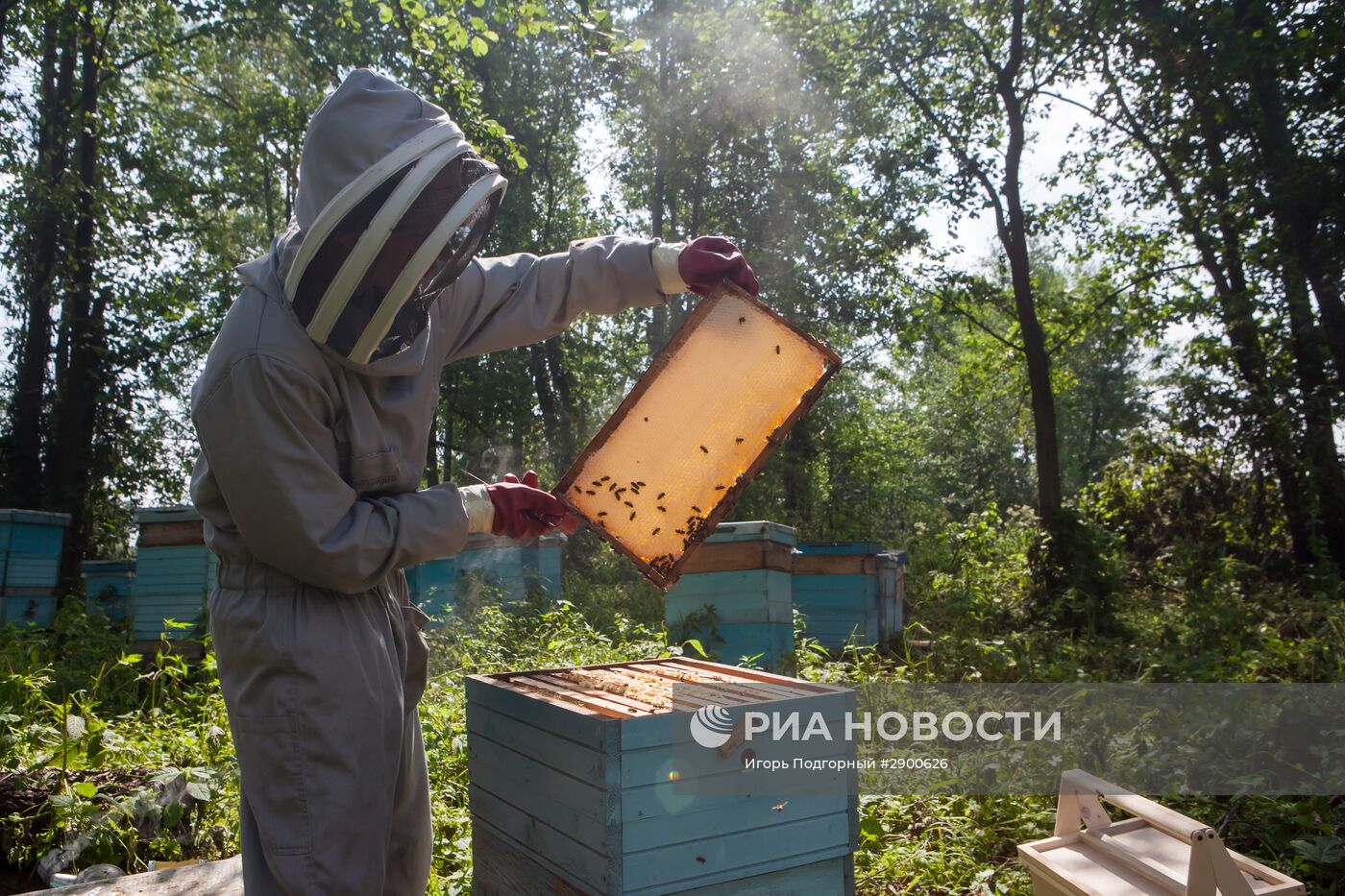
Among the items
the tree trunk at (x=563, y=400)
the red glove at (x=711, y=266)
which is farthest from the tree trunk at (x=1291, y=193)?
the tree trunk at (x=563, y=400)

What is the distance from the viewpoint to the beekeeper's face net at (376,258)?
1.64m

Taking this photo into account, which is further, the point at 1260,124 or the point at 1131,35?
the point at 1131,35

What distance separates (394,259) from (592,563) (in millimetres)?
13494

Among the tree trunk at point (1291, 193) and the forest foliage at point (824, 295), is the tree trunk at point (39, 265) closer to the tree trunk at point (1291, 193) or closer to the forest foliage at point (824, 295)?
the forest foliage at point (824, 295)

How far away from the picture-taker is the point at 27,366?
1170cm

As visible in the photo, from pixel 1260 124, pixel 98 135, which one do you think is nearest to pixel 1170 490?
pixel 1260 124

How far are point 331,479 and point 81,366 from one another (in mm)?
12206

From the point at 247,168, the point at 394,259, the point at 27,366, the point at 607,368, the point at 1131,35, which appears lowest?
the point at 394,259

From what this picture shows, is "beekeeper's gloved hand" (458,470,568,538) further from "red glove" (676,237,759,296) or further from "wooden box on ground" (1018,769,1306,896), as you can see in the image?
"wooden box on ground" (1018,769,1306,896)

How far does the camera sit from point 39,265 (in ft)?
36.5

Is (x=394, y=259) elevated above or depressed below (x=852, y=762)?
above

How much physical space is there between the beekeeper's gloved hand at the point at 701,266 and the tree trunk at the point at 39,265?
36.0ft

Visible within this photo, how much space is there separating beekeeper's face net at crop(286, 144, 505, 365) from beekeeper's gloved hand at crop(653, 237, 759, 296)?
54cm

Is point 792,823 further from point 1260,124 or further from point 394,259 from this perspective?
point 1260,124
